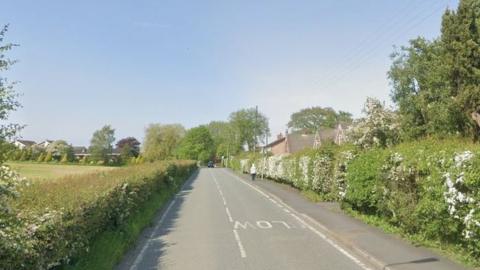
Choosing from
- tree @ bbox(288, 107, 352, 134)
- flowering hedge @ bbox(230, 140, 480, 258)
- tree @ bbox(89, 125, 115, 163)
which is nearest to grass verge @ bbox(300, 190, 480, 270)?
flowering hedge @ bbox(230, 140, 480, 258)

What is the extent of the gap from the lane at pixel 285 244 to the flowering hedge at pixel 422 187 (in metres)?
2.01

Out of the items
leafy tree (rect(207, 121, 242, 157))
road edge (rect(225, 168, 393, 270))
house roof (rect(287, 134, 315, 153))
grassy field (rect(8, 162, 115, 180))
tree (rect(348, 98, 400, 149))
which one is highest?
leafy tree (rect(207, 121, 242, 157))

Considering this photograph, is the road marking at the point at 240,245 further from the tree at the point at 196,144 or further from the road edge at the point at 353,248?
the tree at the point at 196,144

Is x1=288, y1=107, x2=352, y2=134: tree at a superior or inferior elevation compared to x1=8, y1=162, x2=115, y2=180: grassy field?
superior

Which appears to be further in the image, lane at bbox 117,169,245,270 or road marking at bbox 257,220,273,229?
road marking at bbox 257,220,273,229

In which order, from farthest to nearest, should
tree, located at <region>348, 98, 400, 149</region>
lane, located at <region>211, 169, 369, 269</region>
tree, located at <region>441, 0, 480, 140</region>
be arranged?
tree, located at <region>348, 98, 400, 149</region>, tree, located at <region>441, 0, 480, 140</region>, lane, located at <region>211, 169, 369, 269</region>

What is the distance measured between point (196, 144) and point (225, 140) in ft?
41.3

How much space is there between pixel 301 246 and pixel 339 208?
8701 millimetres

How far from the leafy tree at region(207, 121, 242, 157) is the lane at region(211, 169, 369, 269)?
136 m

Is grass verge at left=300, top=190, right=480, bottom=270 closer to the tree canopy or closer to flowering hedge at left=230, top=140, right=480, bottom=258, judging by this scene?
flowering hedge at left=230, top=140, right=480, bottom=258

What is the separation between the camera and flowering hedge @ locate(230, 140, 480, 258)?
31.6ft

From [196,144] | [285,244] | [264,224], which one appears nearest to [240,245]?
[285,244]

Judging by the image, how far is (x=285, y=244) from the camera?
1293 centimetres

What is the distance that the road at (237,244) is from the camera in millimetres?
10461
